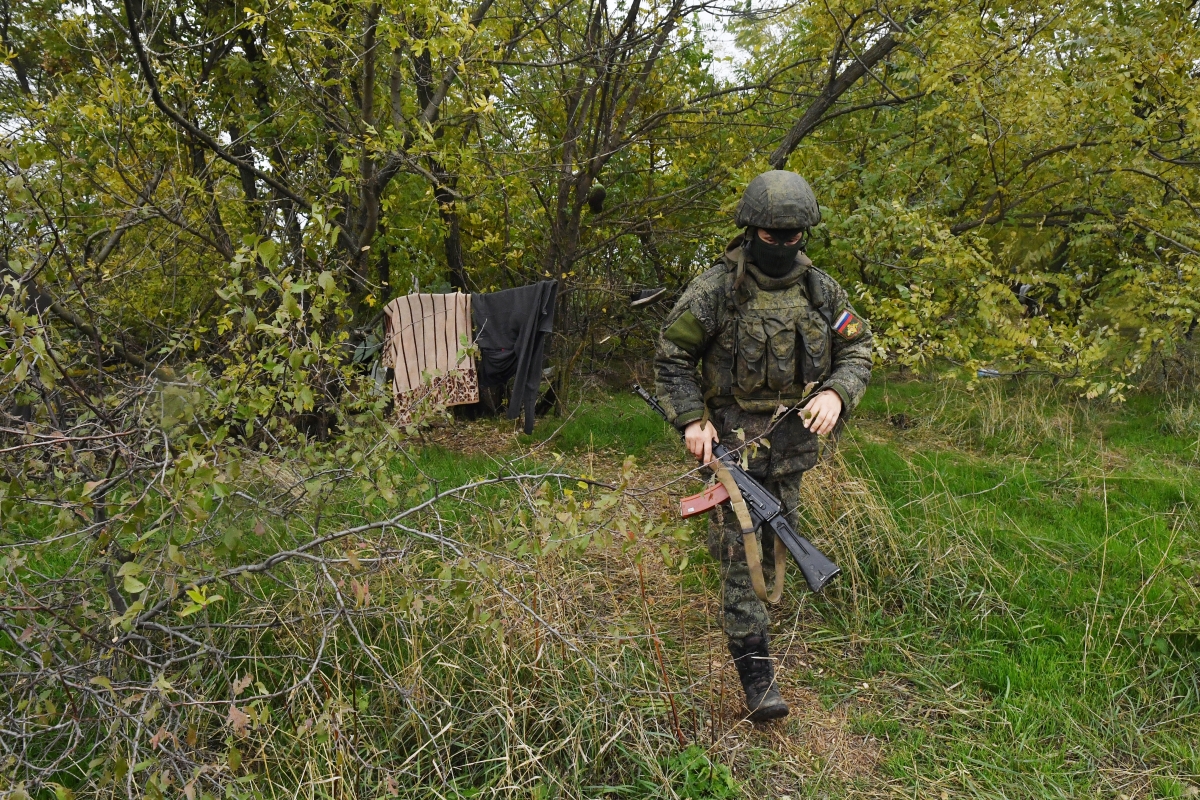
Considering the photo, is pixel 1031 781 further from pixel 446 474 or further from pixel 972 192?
pixel 972 192

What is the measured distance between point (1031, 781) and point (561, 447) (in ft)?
12.7

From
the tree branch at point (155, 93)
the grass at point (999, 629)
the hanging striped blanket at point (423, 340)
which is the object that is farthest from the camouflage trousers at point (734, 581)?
the hanging striped blanket at point (423, 340)

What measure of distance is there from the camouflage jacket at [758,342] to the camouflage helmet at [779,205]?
196 mm

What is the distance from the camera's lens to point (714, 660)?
304cm

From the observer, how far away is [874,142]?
6.18m

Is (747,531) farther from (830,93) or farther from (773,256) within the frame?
(830,93)

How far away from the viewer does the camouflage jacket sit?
2.79 m

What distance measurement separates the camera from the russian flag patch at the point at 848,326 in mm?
2889

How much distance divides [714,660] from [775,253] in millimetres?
1620

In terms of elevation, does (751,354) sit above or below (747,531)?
above

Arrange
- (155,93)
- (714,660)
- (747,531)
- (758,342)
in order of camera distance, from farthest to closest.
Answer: (155,93), (714,660), (758,342), (747,531)

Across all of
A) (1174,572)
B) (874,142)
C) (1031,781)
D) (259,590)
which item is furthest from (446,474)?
(874,142)

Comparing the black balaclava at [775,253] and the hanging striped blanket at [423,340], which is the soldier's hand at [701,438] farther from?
the hanging striped blanket at [423,340]

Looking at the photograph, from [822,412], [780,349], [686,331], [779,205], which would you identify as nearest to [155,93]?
[686,331]
